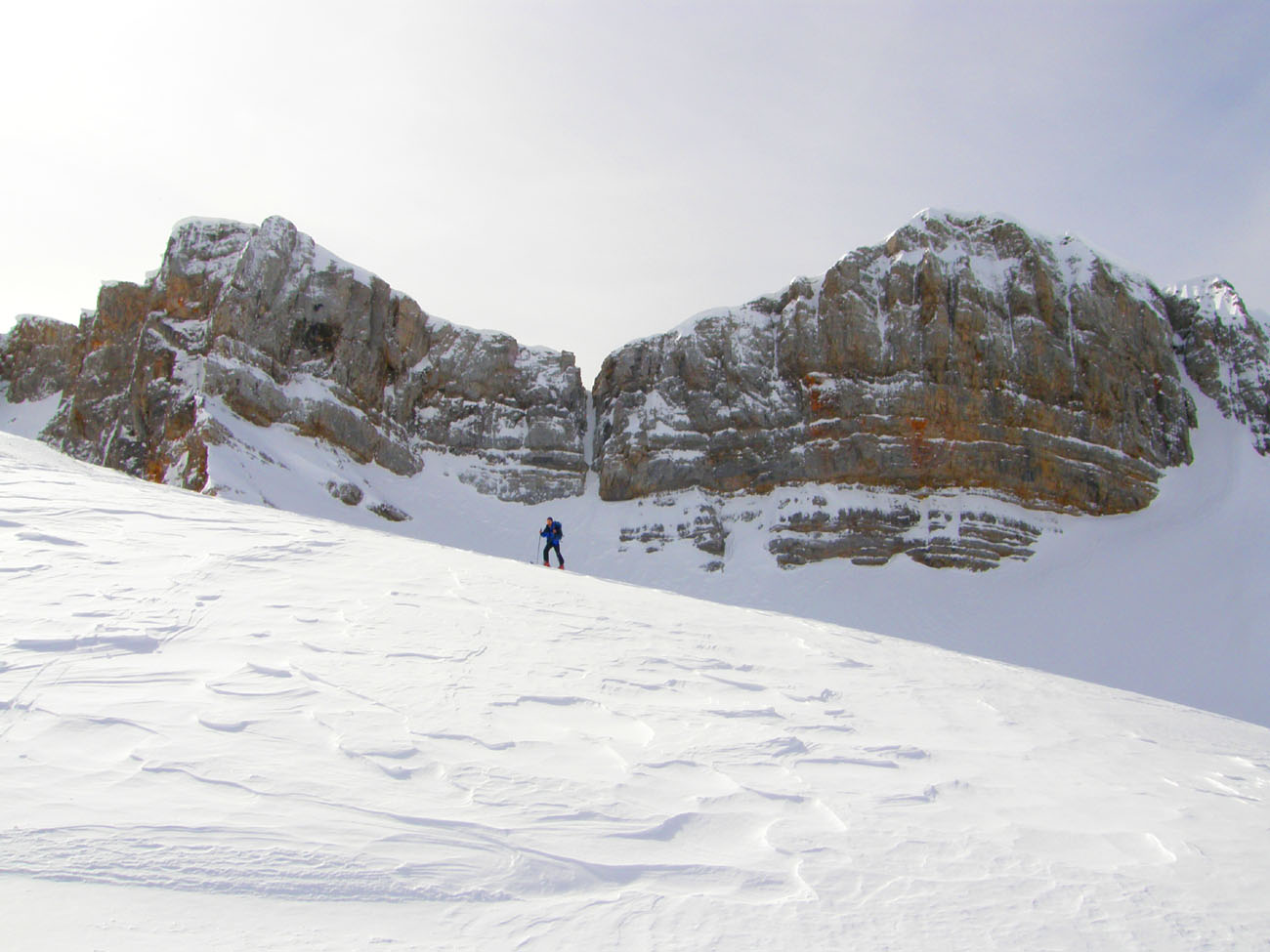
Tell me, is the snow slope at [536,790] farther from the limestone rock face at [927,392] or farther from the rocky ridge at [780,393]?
the limestone rock face at [927,392]

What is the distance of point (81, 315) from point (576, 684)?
66106 millimetres

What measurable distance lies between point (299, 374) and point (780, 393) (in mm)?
26519

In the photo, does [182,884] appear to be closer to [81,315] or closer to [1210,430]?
[1210,430]

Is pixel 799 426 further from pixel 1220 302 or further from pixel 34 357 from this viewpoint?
pixel 34 357

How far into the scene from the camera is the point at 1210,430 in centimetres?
4209

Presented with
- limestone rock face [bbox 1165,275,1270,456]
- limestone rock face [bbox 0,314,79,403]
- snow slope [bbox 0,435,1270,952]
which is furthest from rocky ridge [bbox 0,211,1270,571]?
snow slope [bbox 0,435,1270,952]

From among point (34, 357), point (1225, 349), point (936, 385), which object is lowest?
point (34, 357)

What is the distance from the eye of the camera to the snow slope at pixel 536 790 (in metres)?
2.77

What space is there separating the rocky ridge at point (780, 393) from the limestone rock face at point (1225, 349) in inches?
4.5

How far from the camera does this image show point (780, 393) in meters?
45.3

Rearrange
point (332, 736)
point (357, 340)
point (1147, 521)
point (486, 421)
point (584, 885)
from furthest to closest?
point (486, 421), point (357, 340), point (1147, 521), point (332, 736), point (584, 885)

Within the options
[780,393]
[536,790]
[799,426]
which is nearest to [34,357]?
[780,393]

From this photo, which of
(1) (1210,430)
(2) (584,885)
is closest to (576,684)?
(2) (584,885)

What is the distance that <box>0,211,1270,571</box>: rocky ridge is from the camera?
131ft
